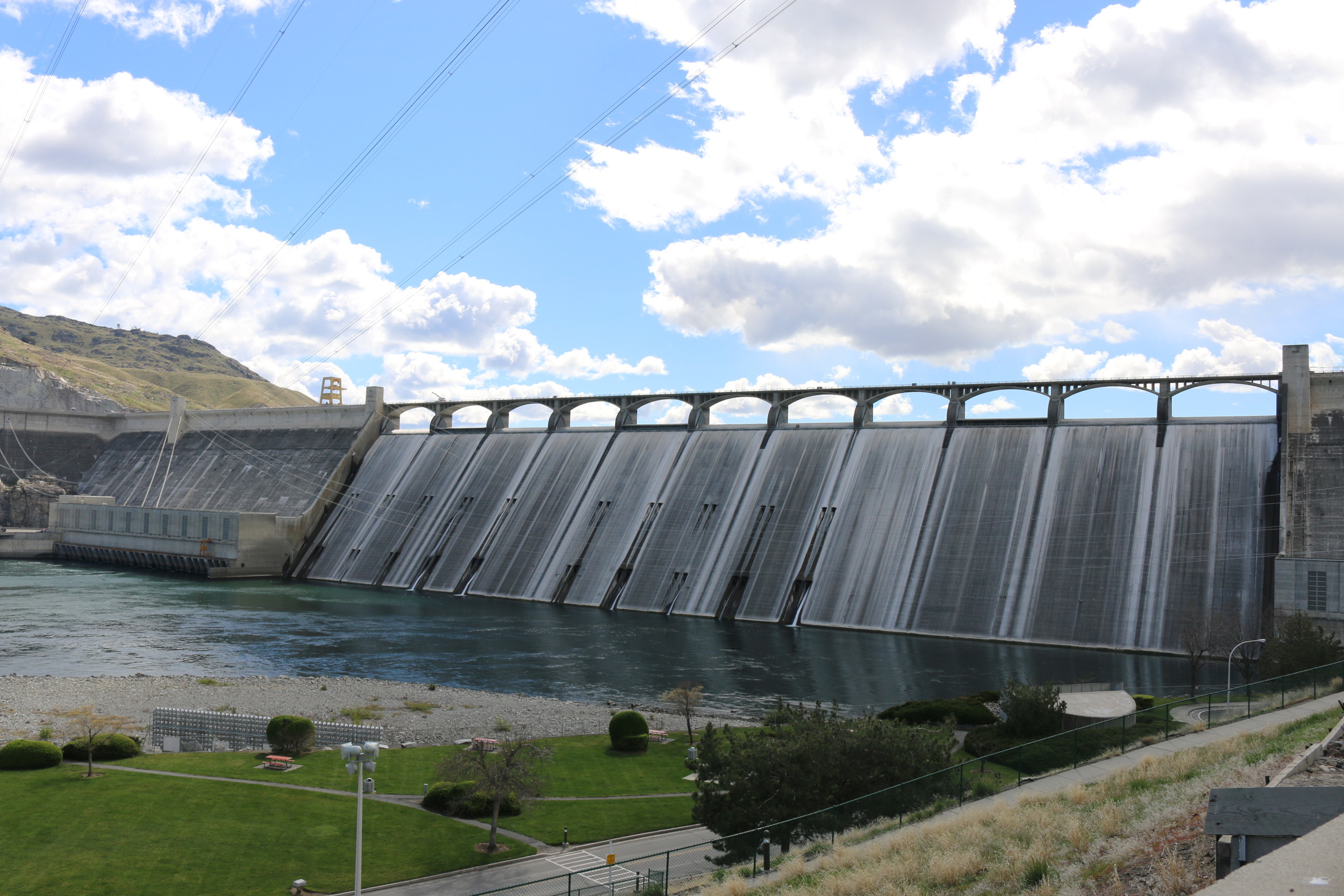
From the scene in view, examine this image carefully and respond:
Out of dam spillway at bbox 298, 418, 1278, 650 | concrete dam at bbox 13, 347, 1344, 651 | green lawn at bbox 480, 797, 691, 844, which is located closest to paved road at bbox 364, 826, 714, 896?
green lawn at bbox 480, 797, 691, 844

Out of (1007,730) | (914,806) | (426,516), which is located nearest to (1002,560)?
(1007,730)

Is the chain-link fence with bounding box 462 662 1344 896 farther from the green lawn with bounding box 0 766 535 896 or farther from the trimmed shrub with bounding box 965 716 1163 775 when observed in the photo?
the green lawn with bounding box 0 766 535 896

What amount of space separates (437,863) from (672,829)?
540cm

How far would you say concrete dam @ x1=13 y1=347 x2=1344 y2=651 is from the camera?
44125 mm

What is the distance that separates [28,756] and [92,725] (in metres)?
5.32

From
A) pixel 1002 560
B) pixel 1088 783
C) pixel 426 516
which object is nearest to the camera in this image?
pixel 1088 783

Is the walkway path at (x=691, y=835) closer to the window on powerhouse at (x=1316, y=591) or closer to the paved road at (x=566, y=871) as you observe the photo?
the paved road at (x=566, y=871)

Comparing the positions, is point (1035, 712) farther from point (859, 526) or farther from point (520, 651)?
point (859, 526)

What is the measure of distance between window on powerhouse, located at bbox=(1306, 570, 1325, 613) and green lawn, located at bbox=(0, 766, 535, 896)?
32701mm

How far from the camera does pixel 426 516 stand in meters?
72.2

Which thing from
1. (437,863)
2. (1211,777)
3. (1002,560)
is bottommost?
(437,863)

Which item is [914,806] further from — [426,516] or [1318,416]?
[426,516]

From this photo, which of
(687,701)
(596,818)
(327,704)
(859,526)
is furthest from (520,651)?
(596,818)

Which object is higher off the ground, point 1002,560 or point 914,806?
point 1002,560
